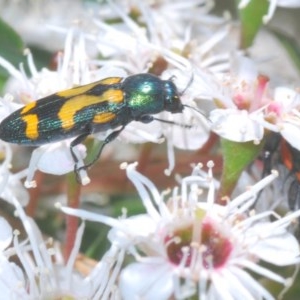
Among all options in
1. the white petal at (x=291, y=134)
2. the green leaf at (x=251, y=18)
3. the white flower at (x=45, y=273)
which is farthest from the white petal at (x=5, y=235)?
the green leaf at (x=251, y=18)

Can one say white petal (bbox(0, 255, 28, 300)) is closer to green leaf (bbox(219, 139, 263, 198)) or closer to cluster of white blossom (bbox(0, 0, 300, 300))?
cluster of white blossom (bbox(0, 0, 300, 300))

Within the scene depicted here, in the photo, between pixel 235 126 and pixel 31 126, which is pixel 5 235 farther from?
pixel 235 126

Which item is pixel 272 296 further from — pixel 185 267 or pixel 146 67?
pixel 146 67

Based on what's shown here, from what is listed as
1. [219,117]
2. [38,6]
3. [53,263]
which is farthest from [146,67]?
[38,6]

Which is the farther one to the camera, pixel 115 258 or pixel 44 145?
pixel 44 145

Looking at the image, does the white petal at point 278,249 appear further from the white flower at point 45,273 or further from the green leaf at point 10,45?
the green leaf at point 10,45
